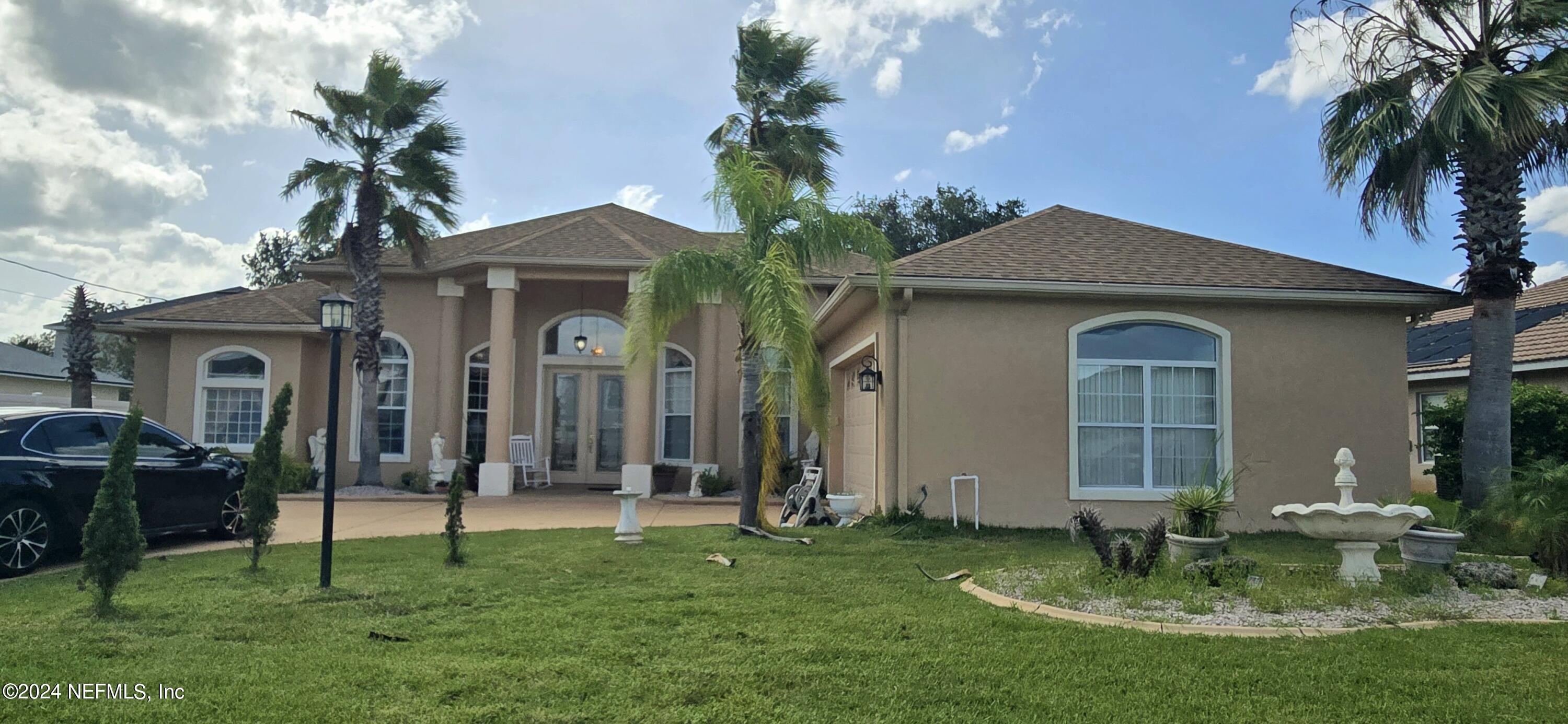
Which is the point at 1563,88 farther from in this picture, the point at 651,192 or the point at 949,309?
the point at 651,192

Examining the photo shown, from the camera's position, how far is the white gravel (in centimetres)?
533

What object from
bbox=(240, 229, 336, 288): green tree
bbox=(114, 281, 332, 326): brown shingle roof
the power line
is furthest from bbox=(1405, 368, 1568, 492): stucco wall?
bbox=(240, 229, 336, 288): green tree

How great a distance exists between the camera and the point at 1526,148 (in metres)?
10.0

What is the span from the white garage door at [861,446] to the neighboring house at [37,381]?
20.1 meters

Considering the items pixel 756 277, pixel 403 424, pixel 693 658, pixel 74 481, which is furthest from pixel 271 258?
pixel 693 658

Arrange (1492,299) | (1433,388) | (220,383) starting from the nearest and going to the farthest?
(1492,299) < (220,383) < (1433,388)

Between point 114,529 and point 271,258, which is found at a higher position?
point 271,258

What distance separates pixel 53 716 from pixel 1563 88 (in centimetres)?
1281

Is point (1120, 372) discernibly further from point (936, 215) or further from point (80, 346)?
point (936, 215)

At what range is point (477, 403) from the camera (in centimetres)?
1597

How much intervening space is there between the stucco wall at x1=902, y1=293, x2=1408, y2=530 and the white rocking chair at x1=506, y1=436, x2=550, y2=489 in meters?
8.30

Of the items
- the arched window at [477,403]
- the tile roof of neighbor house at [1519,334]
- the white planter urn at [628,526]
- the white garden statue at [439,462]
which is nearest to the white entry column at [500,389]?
the white garden statue at [439,462]

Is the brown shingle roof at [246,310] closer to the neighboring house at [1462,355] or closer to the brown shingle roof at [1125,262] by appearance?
the brown shingle roof at [1125,262]

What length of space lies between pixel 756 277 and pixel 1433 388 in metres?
15.3
